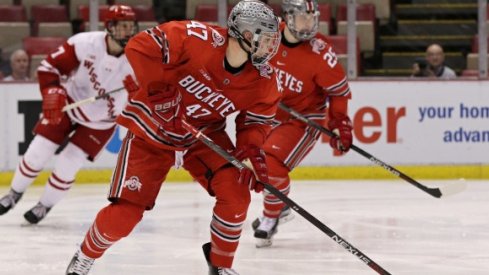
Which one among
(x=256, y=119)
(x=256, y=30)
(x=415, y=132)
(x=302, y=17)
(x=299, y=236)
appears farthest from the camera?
(x=415, y=132)

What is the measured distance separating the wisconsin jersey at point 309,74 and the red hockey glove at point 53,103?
1.05m

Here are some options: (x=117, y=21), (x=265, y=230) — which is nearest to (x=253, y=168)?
(x=265, y=230)

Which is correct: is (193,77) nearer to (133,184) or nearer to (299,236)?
(133,184)

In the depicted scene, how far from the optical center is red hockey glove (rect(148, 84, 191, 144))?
3789mm

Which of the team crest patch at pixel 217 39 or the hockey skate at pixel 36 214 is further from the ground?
the team crest patch at pixel 217 39

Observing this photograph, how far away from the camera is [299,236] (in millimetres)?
5539

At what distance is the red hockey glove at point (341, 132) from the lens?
5219mm

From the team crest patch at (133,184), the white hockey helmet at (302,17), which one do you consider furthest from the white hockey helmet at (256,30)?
the white hockey helmet at (302,17)

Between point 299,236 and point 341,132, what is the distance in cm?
60

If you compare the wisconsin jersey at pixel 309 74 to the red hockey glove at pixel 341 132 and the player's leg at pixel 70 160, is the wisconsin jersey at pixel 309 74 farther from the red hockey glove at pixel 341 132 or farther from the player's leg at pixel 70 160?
the player's leg at pixel 70 160

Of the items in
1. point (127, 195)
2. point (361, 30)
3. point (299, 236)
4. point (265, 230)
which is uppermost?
point (361, 30)

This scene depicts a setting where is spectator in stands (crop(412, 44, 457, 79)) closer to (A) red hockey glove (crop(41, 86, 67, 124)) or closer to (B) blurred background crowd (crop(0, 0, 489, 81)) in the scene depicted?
(B) blurred background crowd (crop(0, 0, 489, 81))

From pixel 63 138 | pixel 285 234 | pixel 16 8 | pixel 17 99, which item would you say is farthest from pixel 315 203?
pixel 16 8

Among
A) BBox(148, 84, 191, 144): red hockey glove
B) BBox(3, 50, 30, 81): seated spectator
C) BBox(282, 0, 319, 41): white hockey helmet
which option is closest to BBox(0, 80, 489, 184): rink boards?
BBox(3, 50, 30, 81): seated spectator
